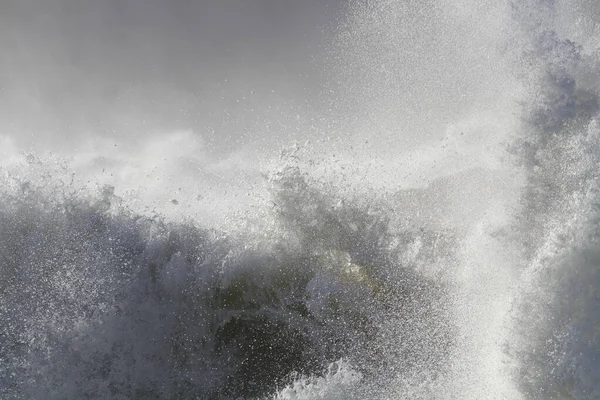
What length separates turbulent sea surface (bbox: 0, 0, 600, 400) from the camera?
A: 838 cm

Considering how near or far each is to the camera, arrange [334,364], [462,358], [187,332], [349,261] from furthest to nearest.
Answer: [349,261] < [187,332] < [334,364] < [462,358]

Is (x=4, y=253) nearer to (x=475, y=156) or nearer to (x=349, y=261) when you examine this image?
(x=349, y=261)

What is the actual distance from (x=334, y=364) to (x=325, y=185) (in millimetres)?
3521

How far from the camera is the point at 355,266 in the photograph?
34.0 ft

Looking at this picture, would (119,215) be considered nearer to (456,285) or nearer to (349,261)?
(349,261)

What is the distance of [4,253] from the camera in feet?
34.3

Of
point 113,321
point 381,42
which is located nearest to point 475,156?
point 381,42

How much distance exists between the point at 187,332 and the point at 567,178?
21.9 feet

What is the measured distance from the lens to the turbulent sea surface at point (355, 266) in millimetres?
8375

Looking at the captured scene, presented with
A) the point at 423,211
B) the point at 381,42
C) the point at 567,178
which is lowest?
the point at 567,178

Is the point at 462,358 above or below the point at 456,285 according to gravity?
below

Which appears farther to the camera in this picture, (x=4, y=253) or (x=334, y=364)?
(x=4, y=253)

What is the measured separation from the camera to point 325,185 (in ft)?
37.1

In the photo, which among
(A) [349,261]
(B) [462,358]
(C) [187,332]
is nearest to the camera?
(B) [462,358]
